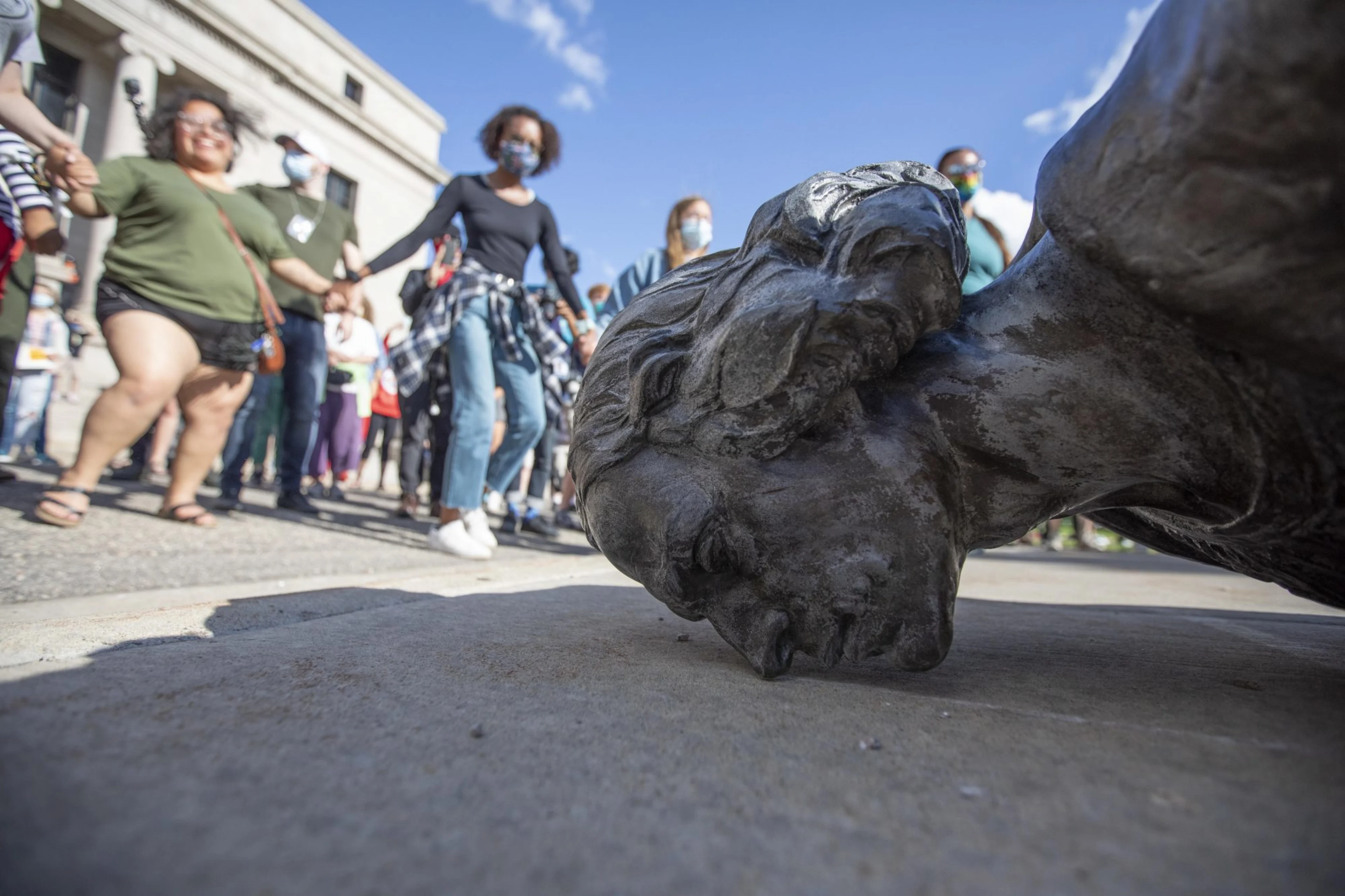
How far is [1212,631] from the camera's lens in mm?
1604

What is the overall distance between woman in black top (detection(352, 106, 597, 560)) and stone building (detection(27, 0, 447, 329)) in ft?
25.3

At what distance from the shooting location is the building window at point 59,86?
1271cm

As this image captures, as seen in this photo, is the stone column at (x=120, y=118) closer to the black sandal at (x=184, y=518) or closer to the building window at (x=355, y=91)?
the building window at (x=355, y=91)

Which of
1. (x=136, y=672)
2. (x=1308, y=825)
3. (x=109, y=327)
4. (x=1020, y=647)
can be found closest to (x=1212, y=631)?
(x=1020, y=647)

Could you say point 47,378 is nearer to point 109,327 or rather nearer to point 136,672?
point 109,327

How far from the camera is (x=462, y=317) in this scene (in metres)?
3.32

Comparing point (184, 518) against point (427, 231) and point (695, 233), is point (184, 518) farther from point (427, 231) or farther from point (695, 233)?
point (695, 233)

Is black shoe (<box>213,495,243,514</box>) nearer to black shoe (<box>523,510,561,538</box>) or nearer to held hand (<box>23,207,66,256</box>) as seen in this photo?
held hand (<box>23,207,66,256</box>)

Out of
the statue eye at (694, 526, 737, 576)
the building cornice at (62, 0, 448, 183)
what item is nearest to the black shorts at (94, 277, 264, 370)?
the statue eye at (694, 526, 737, 576)

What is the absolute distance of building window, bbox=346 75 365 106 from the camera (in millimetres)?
17891

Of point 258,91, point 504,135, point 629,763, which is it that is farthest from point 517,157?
point 258,91

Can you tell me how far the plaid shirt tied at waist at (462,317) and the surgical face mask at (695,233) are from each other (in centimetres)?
128

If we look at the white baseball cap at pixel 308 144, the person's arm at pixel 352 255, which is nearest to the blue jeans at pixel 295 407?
the person's arm at pixel 352 255

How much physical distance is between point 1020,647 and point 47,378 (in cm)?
825
